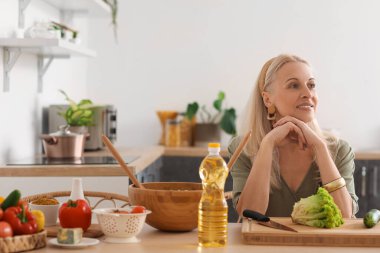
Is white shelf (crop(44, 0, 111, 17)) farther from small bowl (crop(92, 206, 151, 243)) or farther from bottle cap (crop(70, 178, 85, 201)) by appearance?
small bowl (crop(92, 206, 151, 243))

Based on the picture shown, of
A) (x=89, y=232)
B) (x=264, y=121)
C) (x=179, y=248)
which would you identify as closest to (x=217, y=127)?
(x=264, y=121)

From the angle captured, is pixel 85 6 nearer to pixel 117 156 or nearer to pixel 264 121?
pixel 264 121

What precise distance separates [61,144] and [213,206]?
183 centimetres

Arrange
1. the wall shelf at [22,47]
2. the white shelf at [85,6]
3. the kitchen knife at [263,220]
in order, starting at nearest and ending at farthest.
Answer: the kitchen knife at [263,220] < the wall shelf at [22,47] < the white shelf at [85,6]

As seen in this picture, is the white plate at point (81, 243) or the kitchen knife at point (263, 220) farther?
the kitchen knife at point (263, 220)

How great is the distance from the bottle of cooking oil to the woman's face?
2.73ft

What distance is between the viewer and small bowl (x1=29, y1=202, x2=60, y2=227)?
1990 mm

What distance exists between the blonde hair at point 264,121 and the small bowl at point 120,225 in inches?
35.8

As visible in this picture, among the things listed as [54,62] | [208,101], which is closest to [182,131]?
[208,101]

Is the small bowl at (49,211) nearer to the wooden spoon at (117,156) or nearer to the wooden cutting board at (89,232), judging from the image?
the wooden cutting board at (89,232)

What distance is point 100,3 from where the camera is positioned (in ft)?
13.5

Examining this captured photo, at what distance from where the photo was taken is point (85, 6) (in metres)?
4.24

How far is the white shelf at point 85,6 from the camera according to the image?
4.07m

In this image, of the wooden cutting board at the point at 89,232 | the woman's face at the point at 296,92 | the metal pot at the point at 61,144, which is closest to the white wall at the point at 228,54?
the metal pot at the point at 61,144
